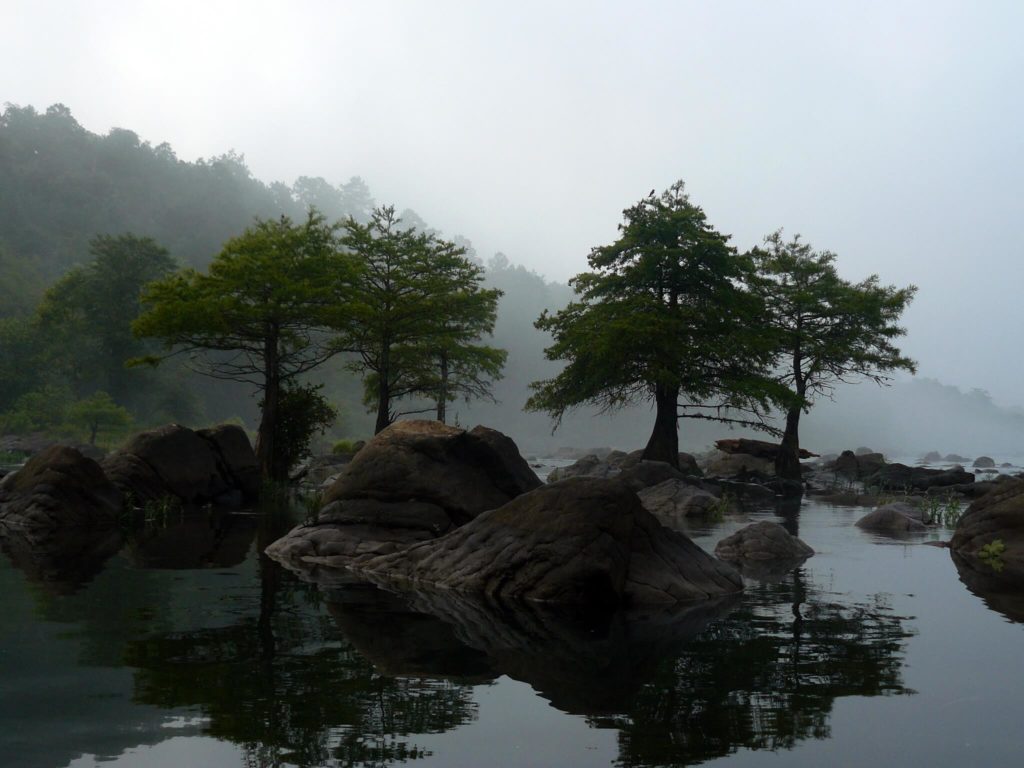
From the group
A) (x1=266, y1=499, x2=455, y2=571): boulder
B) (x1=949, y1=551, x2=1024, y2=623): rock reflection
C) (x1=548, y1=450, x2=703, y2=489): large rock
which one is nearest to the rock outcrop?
(x1=266, y1=499, x2=455, y2=571): boulder

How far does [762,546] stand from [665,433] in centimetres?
1975

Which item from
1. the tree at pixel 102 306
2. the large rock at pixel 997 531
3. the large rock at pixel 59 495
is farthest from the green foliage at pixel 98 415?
the large rock at pixel 997 531

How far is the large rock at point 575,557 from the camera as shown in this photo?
32.7 feet

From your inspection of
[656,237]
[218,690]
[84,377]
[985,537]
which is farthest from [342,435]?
[218,690]

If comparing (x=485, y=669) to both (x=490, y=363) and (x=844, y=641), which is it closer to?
(x=844, y=641)

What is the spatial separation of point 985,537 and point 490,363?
98.3 feet

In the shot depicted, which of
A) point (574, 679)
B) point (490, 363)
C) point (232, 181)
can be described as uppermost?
point (232, 181)

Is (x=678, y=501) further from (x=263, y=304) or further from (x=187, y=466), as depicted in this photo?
(x=263, y=304)

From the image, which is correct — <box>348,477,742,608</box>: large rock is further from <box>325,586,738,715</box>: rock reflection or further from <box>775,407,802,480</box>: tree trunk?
<box>775,407,802,480</box>: tree trunk

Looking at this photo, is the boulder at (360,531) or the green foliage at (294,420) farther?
the green foliage at (294,420)

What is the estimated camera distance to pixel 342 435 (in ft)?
305

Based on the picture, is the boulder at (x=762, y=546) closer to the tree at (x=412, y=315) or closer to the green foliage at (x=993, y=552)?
the green foliage at (x=993, y=552)

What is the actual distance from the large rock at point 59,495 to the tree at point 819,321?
2693cm

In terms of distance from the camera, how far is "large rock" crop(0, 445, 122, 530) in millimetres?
16469
